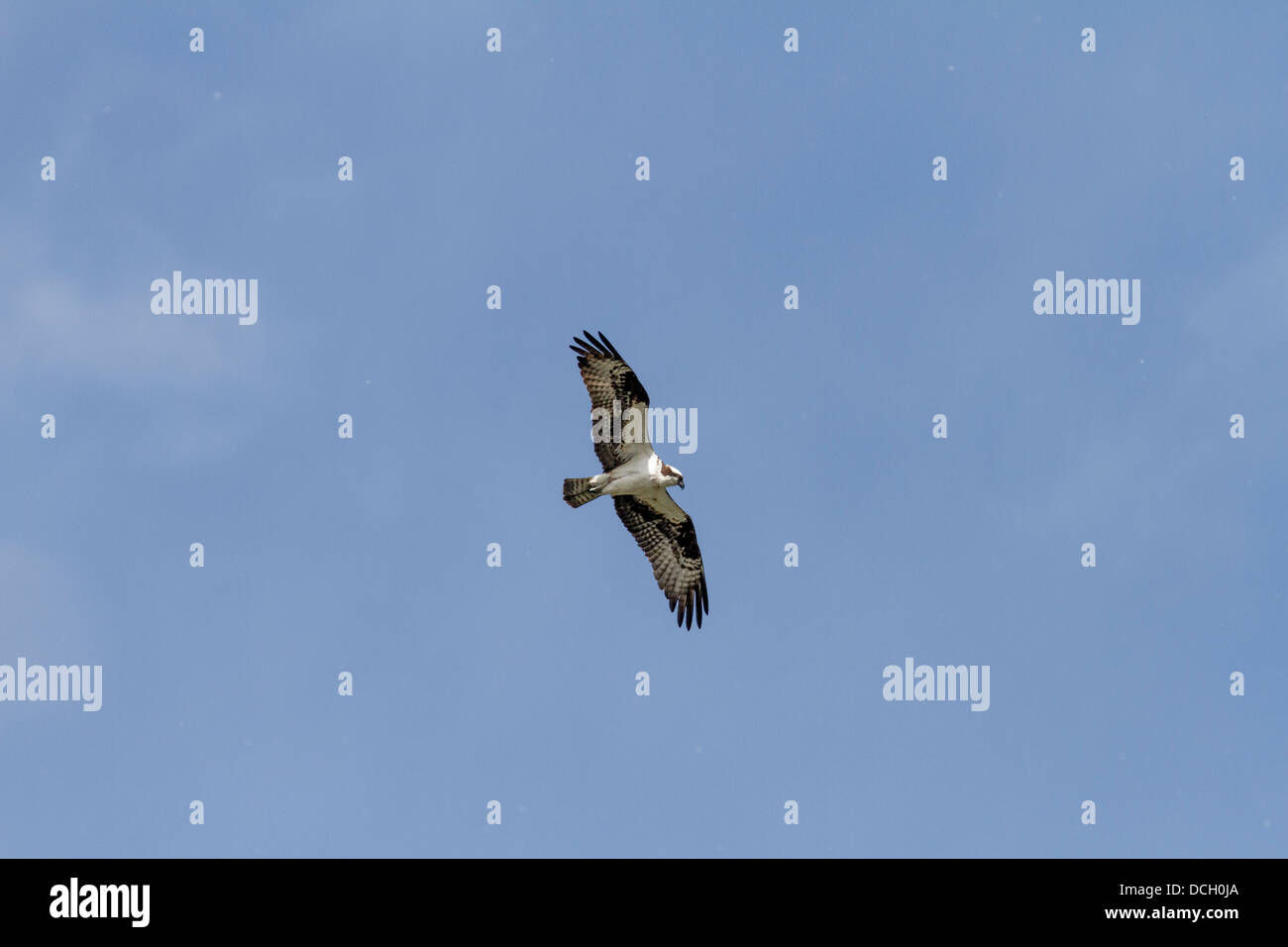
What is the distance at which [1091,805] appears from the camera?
27.7 m

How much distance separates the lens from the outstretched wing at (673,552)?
2483 centimetres

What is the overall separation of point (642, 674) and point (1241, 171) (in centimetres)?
1428

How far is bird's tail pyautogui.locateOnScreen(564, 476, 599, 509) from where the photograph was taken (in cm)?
2319

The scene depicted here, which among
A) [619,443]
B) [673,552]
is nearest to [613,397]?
[619,443]

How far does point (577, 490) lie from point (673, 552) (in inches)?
106

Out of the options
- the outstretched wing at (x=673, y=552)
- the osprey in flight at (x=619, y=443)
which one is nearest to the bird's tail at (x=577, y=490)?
the osprey in flight at (x=619, y=443)

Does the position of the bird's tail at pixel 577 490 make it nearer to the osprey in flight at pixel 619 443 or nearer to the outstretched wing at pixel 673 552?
the osprey in flight at pixel 619 443

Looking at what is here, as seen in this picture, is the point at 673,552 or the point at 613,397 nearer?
the point at 613,397

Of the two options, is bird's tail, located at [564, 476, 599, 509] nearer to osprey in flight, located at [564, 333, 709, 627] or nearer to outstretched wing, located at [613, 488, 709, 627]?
osprey in flight, located at [564, 333, 709, 627]

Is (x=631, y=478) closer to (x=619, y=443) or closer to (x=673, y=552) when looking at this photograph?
(x=619, y=443)

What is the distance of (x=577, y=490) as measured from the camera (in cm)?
2319

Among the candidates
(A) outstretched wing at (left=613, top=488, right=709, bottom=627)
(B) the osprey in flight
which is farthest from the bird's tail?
(A) outstretched wing at (left=613, top=488, right=709, bottom=627)
